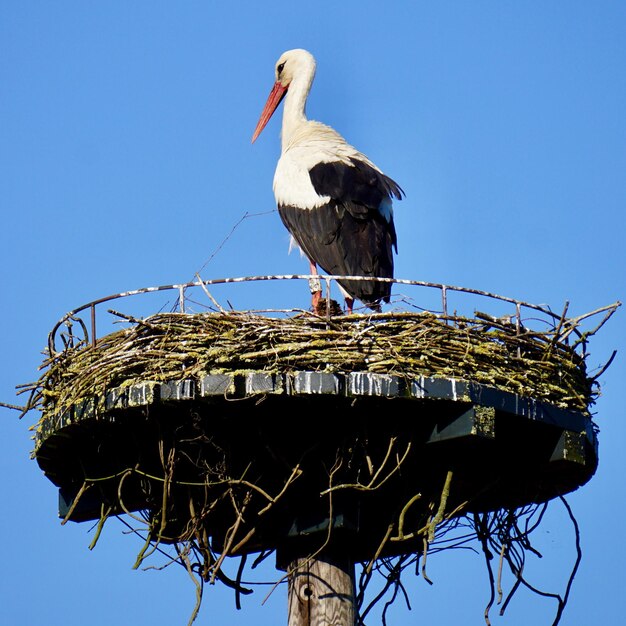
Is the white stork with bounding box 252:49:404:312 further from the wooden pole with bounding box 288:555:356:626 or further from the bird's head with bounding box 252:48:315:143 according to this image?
the wooden pole with bounding box 288:555:356:626

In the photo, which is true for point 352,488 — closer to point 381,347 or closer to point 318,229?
point 381,347

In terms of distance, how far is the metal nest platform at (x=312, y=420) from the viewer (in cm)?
720

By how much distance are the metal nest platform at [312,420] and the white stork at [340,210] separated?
4.78 feet

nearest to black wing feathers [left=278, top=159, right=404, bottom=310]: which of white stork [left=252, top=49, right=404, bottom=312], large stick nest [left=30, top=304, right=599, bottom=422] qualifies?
white stork [left=252, top=49, right=404, bottom=312]

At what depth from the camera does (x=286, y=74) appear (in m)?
12.4

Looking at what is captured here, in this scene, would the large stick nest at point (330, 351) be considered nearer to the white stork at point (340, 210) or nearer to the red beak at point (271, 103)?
the white stork at point (340, 210)

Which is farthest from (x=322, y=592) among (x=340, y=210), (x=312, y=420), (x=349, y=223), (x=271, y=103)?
(x=271, y=103)

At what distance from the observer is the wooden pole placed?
7.48 meters

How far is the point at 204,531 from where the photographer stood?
7660mm

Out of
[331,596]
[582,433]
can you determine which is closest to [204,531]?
[331,596]

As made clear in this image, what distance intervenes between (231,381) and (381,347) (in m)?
0.83

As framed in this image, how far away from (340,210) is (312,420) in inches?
113

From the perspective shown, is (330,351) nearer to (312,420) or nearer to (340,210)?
(312,420)

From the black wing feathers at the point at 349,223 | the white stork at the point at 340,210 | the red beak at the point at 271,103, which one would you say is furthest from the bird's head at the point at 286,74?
the black wing feathers at the point at 349,223
